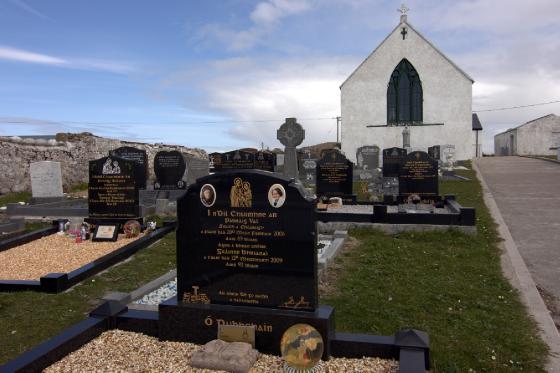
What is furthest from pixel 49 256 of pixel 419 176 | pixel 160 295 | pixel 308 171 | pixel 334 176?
pixel 308 171

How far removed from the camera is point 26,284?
6426 millimetres

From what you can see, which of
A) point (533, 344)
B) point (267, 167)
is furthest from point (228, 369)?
point (267, 167)

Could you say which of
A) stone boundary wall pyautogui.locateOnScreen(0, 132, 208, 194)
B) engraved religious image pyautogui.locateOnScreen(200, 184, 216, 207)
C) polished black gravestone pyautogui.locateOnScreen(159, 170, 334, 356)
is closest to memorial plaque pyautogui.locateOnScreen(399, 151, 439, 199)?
polished black gravestone pyautogui.locateOnScreen(159, 170, 334, 356)

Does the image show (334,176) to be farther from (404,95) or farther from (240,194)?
(404,95)

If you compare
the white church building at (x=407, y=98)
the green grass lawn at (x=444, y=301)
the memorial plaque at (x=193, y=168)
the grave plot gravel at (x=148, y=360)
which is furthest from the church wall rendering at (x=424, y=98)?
the grave plot gravel at (x=148, y=360)

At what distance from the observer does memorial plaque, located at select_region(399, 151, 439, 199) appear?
12.7 m

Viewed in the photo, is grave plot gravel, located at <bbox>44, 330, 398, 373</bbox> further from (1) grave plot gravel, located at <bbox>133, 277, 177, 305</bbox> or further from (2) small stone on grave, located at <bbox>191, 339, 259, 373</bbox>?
(1) grave plot gravel, located at <bbox>133, 277, 177, 305</bbox>

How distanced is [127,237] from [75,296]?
149 inches

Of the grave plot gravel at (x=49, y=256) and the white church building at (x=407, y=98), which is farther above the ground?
the white church building at (x=407, y=98)

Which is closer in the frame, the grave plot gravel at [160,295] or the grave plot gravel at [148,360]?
the grave plot gravel at [148,360]

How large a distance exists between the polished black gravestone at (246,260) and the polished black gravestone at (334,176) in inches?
384

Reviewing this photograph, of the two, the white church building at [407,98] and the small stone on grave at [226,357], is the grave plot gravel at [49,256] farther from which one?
the white church building at [407,98]

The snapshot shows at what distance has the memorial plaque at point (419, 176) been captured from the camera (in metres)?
12.7

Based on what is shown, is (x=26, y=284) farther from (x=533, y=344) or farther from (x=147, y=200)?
(x=147, y=200)
